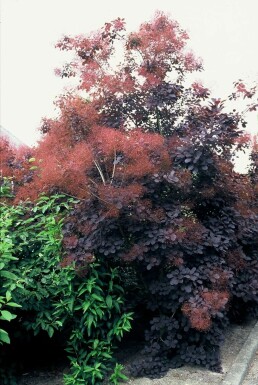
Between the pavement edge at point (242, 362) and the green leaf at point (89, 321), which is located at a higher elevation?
the pavement edge at point (242, 362)

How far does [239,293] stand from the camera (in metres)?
4.36

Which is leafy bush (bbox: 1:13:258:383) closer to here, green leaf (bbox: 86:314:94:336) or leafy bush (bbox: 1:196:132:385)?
leafy bush (bbox: 1:196:132:385)

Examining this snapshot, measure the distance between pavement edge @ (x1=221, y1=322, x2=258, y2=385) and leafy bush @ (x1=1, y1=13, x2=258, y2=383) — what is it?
14cm

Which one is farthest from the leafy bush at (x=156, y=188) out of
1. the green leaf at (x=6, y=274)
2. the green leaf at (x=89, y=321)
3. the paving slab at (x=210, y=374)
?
the green leaf at (x=6, y=274)

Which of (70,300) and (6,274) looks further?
(70,300)

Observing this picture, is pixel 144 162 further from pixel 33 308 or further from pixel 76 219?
pixel 33 308

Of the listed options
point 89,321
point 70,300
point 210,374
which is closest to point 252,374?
point 210,374

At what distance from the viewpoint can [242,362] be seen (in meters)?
4.06

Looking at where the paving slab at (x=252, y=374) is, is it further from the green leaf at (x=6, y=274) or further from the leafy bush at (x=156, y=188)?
the green leaf at (x=6, y=274)

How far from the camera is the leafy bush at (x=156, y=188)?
3754mm

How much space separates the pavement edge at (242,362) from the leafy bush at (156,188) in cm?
14

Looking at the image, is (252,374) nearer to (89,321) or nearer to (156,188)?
(89,321)

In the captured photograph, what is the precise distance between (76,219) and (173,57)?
1682 mm

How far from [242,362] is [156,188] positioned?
1.52m
